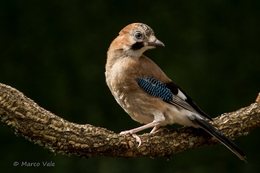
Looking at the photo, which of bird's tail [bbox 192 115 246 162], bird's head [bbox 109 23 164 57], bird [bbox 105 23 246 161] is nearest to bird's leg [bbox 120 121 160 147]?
bird [bbox 105 23 246 161]

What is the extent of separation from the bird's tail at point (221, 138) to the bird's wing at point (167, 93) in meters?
0.15

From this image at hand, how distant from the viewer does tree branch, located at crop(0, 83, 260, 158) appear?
3.04m

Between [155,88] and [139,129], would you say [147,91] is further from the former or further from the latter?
[139,129]

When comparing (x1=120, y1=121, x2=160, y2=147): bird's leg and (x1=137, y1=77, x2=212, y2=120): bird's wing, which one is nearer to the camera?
(x1=120, y1=121, x2=160, y2=147): bird's leg

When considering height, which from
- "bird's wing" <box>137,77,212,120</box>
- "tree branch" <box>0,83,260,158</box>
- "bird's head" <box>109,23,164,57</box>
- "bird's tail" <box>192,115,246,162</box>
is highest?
"bird's head" <box>109,23,164,57</box>

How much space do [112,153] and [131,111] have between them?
0.56m

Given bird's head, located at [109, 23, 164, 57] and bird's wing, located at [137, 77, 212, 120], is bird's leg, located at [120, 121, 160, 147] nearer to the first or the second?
bird's wing, located at [137, 77, 212, 120]

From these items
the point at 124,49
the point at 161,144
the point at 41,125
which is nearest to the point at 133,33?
the point at 124,49

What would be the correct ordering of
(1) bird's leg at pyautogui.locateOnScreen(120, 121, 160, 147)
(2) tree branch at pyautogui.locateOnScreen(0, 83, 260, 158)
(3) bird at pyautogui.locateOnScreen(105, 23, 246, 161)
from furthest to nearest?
(3) bird at pyautogui.locateOnScreen(105, 23, 246, 161) < (1) bird's leg at pyautogui.locateOnScreen(120, 121, 160, 147) < (2) tree branch at pyautogui.locateOnScreen(0, 83, 260, 158)

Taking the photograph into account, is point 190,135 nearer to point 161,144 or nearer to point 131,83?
point 161,144

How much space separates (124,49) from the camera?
4012 millimetres

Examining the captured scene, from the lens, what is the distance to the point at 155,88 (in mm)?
3863

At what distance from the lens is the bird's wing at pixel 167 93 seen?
152 inches

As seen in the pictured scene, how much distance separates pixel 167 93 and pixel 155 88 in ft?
0.31
